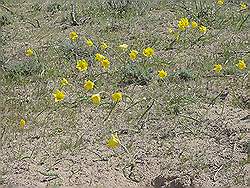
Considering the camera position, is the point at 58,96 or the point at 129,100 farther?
the point at 129,100

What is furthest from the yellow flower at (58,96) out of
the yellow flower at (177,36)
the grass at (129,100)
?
the yellow flower at (177,36)

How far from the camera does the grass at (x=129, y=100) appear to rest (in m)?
3.49

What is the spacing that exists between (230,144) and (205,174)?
382mm

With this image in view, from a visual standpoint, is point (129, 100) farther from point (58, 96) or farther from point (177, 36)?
point (177, 36)

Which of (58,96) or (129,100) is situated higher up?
(58,96)

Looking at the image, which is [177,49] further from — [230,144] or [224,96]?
[230,144]

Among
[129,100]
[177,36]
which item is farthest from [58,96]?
[177,36]

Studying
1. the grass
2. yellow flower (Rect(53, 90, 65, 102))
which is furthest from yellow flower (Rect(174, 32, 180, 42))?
yellow flower (Rect(53, 90, 65, 102))

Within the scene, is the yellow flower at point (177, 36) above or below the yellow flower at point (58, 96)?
below

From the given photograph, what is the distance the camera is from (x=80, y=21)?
638cm

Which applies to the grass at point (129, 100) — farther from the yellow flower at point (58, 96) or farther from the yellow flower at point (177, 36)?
the yellow flower at point (58, 96)

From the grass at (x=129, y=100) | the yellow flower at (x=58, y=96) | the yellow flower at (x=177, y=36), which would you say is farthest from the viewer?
the yellow flower at (x=177, y=36)

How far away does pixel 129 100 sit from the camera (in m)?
4.44

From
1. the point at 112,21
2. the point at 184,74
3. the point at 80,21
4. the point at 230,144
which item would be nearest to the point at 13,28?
the point at 80,21
